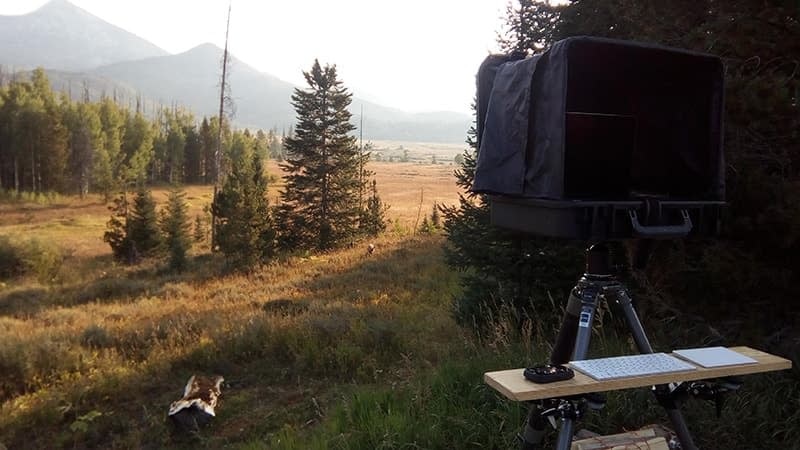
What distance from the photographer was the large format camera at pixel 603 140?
2049 mm

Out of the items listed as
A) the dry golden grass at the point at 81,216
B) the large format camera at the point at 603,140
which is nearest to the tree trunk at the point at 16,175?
the dry golden grass at the point at 81,216

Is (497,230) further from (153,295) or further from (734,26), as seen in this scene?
(153,295)

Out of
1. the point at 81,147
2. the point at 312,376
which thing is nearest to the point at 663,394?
the point at 312,376

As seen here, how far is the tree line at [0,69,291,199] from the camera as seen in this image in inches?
2183

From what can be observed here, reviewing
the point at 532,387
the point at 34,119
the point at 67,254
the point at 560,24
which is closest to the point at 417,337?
the point at 560,24

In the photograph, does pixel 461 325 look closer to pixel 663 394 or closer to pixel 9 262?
pixel 663 394

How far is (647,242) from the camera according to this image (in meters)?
2.51

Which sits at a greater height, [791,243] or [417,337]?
[791,243]

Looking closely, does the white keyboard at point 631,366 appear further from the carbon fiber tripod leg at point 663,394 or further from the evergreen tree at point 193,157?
the evergreen tree at point 193,157

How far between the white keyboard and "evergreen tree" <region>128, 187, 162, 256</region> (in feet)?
107

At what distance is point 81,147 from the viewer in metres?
60.0

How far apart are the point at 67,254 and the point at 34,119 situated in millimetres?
28486

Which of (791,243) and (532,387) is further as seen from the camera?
(791,243)

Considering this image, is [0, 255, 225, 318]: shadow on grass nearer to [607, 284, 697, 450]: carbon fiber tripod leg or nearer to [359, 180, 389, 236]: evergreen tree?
[359, 180, 389, 236]: evergreen tree
